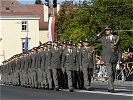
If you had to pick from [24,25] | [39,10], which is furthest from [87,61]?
[39,10]

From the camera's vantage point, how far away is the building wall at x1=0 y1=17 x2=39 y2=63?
83.9 m

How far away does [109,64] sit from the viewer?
15836mm

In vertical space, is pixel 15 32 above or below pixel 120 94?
above

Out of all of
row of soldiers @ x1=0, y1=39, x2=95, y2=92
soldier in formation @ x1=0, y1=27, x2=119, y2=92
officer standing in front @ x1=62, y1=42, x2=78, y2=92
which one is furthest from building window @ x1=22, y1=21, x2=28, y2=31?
officer standing in front @ x1=62, y1=42, x2=78, y2=92

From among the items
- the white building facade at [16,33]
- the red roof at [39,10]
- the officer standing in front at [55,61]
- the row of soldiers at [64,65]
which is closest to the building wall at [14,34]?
the white building facade at [16,33]

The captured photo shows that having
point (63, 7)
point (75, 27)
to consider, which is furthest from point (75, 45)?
point (63, 7)

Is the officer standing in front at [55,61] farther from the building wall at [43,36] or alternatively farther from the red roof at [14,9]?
the building wall at [43,36]

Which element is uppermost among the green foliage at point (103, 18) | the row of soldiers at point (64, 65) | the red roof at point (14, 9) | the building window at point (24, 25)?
the red roof at point (14, 9)

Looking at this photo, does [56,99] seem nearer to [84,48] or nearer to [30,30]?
[84,48]

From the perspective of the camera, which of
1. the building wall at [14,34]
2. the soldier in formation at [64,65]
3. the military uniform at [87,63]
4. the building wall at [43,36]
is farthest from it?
the building wall at [43,36]

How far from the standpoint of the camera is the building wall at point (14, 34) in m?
83.9

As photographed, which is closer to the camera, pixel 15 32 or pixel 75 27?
pixel 75 27

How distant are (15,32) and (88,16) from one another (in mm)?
21610

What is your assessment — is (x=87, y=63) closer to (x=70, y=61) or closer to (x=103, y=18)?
(x=70, y=61)
